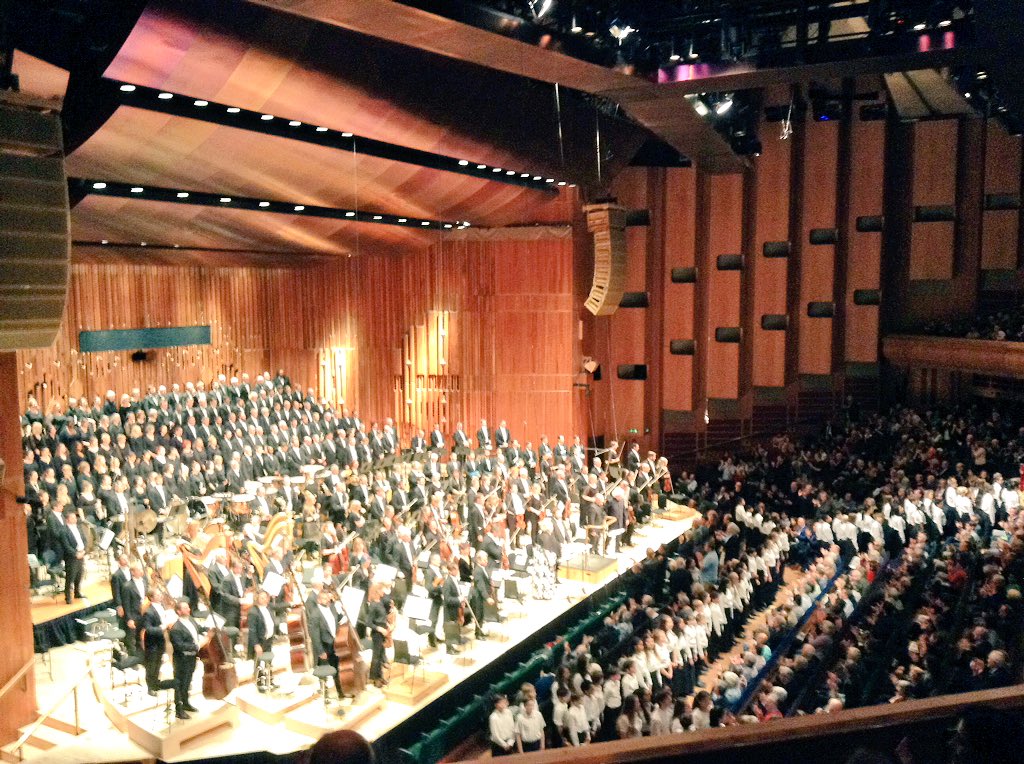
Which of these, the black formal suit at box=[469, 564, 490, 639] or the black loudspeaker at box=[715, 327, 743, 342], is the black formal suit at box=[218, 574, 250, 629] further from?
the black loudspeaker at box=[715, 327, 743, 342]

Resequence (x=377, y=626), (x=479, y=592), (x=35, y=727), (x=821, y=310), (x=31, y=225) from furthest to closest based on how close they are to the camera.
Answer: (x=821, y=310) → (x=479, y=592) → (x=377, y=626) → (x=35, y=727) → (x=31, y=225)

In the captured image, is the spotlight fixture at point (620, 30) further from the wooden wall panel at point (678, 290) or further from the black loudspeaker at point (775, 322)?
the black loudspeaker at point (775, 322)

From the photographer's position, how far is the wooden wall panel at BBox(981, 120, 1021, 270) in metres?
13.6

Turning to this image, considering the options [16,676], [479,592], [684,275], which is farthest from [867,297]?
[16,676]

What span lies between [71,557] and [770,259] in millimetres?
11405

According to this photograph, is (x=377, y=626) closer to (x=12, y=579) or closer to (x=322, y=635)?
(x=322, y=635)

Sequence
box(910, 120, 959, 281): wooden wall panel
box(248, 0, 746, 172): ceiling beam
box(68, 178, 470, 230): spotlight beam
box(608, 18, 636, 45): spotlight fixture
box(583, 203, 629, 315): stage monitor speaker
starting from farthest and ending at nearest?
1. box(910, 120, 959, 281): wooden wall panel
2. box(583, 203, 629, 315): stage monitor speaker
3. box(68, 178, 470, 230): spotlight beam
4. box(608, 18, 636, 45): spotlight fixture
5. box(248, 0, 746, 172): ceiling beam

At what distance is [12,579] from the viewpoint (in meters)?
5.86

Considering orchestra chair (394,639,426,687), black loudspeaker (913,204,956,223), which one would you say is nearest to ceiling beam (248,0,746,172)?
orchestra chair (394,639,426,687)

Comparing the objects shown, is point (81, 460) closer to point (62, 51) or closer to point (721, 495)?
point (62, 51)

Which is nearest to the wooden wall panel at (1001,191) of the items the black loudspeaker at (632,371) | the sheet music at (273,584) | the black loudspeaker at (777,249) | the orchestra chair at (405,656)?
the black loudspeaker at (777,249)

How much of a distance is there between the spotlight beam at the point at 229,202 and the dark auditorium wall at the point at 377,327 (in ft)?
5.16

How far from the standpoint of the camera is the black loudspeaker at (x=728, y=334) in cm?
1477

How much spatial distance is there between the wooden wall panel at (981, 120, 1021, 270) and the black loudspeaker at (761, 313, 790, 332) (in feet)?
10.3
